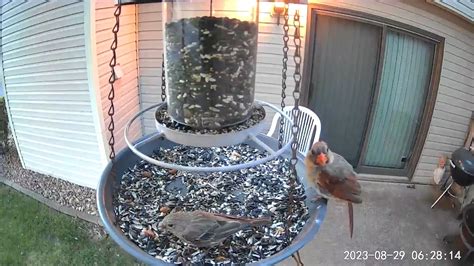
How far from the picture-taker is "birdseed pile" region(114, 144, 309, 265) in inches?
39.2

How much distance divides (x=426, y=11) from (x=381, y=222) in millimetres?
1733

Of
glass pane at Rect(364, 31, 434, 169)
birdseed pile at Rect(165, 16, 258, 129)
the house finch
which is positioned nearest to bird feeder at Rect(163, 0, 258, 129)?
birdseed pile at Rect(165, 16, 258, 129)

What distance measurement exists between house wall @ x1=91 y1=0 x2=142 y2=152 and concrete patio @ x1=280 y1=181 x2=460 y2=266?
1695mm

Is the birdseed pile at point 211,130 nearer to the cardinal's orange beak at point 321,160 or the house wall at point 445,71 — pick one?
the cardinal's orange beak at point 321,160

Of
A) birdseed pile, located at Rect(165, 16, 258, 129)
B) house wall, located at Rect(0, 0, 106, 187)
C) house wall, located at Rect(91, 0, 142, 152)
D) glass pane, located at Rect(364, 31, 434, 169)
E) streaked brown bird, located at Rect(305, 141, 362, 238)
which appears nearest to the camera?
birdseed pile, located at Rect(165, 16, 258, 129)

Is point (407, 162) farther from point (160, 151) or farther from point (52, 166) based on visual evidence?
point (52, 166)

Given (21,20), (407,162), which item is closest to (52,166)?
(21,20)

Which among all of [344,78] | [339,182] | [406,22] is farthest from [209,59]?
[406,22]

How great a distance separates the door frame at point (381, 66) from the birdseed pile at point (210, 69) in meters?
2.01

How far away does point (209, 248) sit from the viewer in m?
1.01

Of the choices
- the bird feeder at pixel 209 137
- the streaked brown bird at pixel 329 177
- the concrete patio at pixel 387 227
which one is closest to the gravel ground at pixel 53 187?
the concrete patio at pixel 387 227

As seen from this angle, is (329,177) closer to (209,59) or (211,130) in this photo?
(211,130)

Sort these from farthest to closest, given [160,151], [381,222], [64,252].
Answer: [381,222] → [64,252] → [160,151]

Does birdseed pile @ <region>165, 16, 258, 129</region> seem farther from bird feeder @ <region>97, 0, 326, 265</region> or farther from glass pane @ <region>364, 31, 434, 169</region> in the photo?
glass pane @ <region>364, 31, 434, 169</region>
